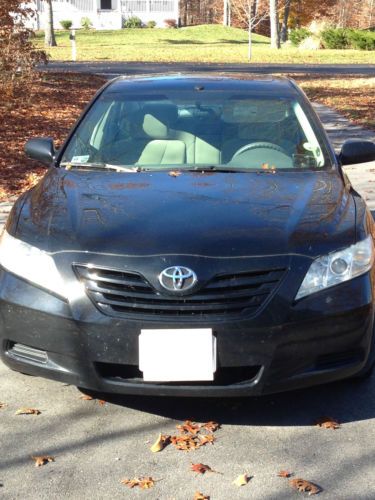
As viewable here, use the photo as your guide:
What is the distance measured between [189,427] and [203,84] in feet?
8.64

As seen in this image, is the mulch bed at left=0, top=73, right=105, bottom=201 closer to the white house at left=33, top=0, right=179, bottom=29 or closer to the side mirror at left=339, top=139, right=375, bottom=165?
the side mirror at left=339, top=139, right=375, bottom=165

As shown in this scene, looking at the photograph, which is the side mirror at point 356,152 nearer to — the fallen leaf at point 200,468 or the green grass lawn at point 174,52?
the fallen leaf at point 200,468

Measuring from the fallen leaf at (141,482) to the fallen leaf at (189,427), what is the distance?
0.44 m

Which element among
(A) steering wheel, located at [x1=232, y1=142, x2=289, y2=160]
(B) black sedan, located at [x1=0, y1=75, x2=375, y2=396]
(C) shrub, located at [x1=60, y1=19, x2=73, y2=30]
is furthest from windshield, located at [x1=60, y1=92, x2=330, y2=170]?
(C) shrub, located at [x1=60, y1=19, x2=73, y2=30]

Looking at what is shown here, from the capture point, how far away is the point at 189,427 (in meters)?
3.63

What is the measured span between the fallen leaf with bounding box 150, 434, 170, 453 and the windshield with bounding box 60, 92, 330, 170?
1.77 m

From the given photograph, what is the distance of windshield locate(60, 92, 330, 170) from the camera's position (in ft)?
15.7

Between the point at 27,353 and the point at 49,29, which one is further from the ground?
the point at 49,29

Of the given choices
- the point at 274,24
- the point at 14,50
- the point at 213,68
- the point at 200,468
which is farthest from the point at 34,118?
the point at 274,24

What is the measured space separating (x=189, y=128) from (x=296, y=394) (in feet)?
6.42

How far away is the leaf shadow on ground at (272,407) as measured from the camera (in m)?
3.73

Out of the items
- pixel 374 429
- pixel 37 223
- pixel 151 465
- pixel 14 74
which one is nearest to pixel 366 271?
pixel 374 429

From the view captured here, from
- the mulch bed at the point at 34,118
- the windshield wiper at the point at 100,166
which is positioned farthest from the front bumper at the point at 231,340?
the mulch bed at the point at 34,118

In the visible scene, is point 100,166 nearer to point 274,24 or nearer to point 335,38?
point 274,24
